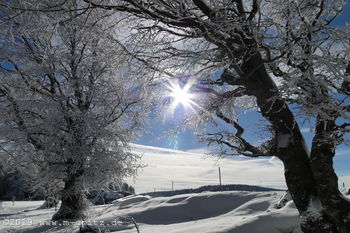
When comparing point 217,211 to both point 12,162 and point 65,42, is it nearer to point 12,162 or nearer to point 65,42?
point 12,162

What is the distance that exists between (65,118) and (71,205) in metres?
3.78

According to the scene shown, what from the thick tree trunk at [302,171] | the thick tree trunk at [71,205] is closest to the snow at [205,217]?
the thick tree trunk at [71,205]

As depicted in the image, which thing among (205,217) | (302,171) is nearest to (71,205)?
(205,217)

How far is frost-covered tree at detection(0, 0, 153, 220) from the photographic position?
37.3 ft

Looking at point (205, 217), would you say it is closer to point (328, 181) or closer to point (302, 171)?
point (302, 171)

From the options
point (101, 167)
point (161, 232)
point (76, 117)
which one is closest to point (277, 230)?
point (161, 232)

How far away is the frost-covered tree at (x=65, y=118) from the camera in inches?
448

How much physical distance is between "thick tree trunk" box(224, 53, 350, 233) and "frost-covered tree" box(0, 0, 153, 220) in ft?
22.1

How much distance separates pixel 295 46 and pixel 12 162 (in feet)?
41.3

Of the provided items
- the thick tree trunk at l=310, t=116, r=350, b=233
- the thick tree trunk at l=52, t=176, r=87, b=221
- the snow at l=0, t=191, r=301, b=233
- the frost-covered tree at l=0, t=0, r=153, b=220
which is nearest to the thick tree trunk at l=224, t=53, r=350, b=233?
the thick tree trunk at l=310, t=116, r=350, b=233

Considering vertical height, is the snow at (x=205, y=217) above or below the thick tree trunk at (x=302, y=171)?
below

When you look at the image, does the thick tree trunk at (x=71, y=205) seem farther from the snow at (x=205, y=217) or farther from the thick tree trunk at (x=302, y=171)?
the thick tree trunk at (x=302, y=171)

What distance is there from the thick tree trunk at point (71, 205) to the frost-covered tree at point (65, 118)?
0.02m

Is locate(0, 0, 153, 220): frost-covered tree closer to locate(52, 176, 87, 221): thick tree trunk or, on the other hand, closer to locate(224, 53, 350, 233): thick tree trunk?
locate(52, 176, 87, 221): thick tree trunk
